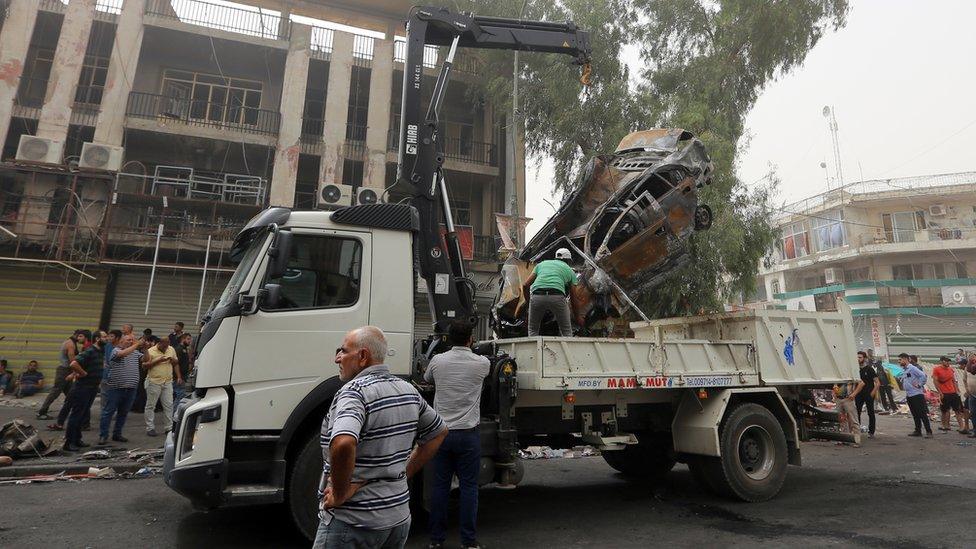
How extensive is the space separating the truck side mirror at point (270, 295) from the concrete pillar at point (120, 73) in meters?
13.2

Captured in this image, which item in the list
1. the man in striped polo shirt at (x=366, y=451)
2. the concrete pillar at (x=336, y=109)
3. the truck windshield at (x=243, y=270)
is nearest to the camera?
the man in striped polo shirt at (x=366, y=451)

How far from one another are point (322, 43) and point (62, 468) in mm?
13516

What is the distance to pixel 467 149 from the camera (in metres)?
17.5

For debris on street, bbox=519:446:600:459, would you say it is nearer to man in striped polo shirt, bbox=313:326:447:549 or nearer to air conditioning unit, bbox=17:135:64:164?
man in striped polo shirt, bbox=313:326:447:549

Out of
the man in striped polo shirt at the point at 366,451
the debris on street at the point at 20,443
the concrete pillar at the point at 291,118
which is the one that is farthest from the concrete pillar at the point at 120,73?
the man in striped polo shirt at the point at 366,451

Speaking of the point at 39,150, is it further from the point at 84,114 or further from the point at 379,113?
the point at 379,113

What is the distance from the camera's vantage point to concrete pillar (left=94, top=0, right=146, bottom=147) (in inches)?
547

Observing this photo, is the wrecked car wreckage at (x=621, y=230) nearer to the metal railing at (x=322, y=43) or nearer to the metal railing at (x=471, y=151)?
the metal railing at (x=471, y=151)

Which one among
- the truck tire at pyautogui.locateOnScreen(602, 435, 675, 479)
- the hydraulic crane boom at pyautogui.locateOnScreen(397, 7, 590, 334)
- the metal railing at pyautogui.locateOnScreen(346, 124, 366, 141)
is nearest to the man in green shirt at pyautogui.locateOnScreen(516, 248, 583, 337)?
the hydraulic crane boom at pyautogui.locateOnScreen(397, 7, 590, 334)

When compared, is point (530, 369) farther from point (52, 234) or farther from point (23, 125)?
A: point (23, 125)

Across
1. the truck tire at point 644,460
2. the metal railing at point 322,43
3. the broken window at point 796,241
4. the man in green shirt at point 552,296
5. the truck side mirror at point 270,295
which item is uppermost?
the metal railing at point 322,43

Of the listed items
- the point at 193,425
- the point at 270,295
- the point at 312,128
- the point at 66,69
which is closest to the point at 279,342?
the point at 270,295

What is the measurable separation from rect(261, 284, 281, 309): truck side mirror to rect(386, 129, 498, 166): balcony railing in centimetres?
1308

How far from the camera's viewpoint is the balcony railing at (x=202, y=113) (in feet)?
47.8
